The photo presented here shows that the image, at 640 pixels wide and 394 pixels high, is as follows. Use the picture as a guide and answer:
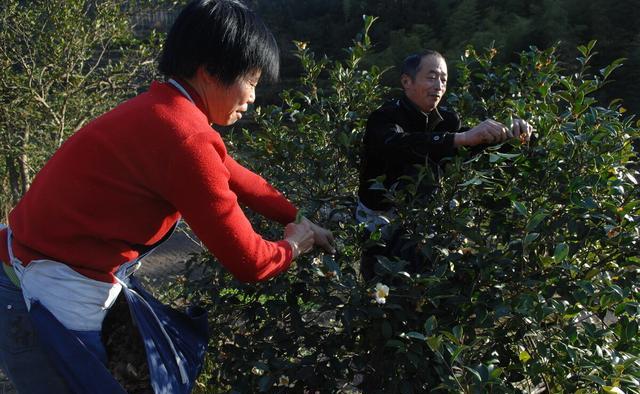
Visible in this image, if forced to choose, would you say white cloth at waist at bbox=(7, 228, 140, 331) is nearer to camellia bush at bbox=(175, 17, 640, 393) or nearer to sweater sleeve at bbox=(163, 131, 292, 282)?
sweater sleeve at bbox=(163, 131, 292, 282)

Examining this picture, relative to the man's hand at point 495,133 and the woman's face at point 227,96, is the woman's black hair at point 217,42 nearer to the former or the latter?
the woman's face at point 227,96

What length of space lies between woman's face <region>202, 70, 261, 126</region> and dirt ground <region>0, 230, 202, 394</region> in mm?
3881

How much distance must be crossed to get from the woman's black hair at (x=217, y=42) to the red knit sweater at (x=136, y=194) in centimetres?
8

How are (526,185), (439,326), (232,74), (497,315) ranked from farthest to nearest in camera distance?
(526,185)
(439,326)
(497,315)
(232,74)

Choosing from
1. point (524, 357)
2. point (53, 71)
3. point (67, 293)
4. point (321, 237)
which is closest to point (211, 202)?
point (67, 293)

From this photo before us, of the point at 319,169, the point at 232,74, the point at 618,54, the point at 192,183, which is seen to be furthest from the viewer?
the point at 618,54

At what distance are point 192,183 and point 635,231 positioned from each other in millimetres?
1289

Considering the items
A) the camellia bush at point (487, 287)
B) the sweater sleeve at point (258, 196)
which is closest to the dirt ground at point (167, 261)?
the camellia bush at point (487, 287)

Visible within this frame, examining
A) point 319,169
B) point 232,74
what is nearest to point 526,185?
point 319,169

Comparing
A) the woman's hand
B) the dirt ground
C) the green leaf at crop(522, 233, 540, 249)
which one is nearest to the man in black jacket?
the woman's hand

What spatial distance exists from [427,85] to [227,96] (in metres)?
1.49

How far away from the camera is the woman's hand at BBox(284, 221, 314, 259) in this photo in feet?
6.06

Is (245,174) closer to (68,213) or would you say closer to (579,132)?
(68,213)

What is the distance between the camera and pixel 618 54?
960 centimetres
